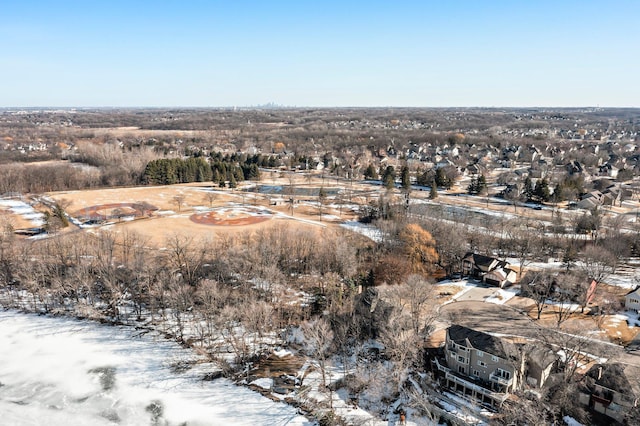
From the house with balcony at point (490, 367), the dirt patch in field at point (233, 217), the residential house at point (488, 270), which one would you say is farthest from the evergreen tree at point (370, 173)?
the house with balcony at point (490, 367)

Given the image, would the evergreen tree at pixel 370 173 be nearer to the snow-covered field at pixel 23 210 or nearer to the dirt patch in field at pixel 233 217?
the dirt patch in field at pixel 233 217

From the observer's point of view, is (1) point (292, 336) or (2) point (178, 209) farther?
(2) point (178, 209)

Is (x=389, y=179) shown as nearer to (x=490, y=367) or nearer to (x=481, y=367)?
(x=481, y=367)

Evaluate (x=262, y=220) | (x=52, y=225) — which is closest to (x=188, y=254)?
(x=262, y=220)

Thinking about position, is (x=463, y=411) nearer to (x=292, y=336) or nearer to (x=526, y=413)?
(x=526, y=413)

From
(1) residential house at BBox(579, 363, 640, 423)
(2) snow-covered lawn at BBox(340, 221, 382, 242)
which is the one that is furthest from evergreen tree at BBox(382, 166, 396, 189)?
(1) residential house at BBox(579, 363, 640, 423)
